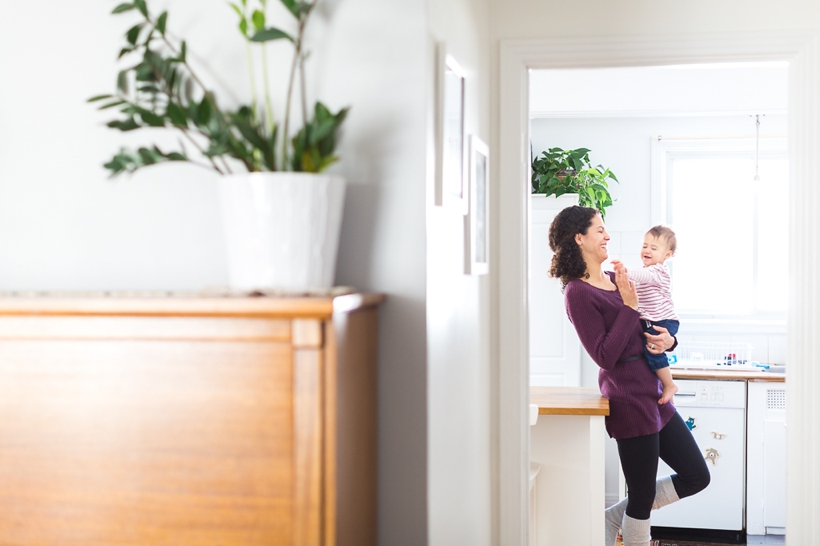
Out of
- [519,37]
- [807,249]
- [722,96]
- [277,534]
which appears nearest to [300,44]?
[277,534]

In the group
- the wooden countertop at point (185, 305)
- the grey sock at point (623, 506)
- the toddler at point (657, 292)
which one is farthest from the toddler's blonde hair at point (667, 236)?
the wooden countertop at point (185, 305)

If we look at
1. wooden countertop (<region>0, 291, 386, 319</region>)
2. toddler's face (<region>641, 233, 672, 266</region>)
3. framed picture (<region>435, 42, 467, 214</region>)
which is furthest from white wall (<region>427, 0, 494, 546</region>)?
toddler's face (<region>641, 233, 672, 266</region>)

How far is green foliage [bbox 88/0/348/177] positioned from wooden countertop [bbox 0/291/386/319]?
10.0 inches

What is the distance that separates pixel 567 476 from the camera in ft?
10.3

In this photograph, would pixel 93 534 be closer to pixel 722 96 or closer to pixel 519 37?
pixel 519 37

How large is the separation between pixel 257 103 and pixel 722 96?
361 centimetres

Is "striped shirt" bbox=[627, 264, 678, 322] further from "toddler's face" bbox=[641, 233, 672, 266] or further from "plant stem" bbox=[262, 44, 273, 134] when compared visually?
"plant stem" bbox=[262, 44, 273, 134]

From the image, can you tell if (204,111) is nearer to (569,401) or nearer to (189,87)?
(189,87)

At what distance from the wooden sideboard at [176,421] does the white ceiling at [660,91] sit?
9.53 feet

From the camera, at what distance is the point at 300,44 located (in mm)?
1424

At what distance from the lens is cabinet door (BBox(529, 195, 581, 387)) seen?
4422 millimetres

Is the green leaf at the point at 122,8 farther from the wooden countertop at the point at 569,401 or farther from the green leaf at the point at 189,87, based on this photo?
the wooden countertop at the point at 569,401

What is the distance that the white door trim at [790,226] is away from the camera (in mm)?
2283

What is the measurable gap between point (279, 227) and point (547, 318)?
11.0 feet
